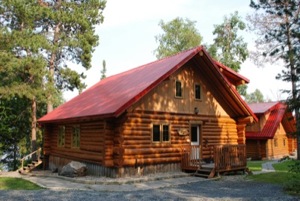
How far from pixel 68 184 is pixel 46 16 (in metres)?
14.6

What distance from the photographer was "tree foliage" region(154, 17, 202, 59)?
151 feet

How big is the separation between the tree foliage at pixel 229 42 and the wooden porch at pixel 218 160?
88.7ft

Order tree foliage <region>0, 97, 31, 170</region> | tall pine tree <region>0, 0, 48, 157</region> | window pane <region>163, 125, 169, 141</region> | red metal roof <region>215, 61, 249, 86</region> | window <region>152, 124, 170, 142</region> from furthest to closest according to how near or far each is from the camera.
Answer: tree foliage <region>0, 97, 31, 170</region>, red metal roof <region>215, 61, 249, 86</region>, tall pine tree <region>0, 0, 48, 157</region>, window pane <region>163, 125, 169, 141</region>, window <region>152, 124, 170, 142</region>

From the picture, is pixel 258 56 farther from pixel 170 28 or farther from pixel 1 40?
pixel 170 28

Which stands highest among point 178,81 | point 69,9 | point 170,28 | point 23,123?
point 170,28

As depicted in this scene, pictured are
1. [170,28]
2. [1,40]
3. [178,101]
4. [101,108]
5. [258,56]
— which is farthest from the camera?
[170,28]

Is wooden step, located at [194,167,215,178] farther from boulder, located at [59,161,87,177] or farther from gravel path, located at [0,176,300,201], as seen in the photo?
boulder, located at [59,161,87,177]

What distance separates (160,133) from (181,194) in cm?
536

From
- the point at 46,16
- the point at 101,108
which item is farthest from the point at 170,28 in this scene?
the point at 101,108

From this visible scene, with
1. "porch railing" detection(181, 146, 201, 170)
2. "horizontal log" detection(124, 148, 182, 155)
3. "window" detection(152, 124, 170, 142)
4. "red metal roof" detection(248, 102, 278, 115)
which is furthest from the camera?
"red metal roof" detection(248, 102, 278, 115)

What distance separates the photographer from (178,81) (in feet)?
57.1

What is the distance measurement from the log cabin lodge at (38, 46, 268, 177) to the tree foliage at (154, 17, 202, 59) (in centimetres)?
2761

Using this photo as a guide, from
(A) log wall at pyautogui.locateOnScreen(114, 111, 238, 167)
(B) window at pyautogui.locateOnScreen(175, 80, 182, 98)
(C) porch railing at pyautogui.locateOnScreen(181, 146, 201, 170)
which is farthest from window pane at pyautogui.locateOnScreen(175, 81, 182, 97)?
(C) porch railing at pyautogui.locateOnScreen(181, 146, 201, 170)

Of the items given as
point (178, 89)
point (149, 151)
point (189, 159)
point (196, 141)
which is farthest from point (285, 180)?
point (178, 89)
